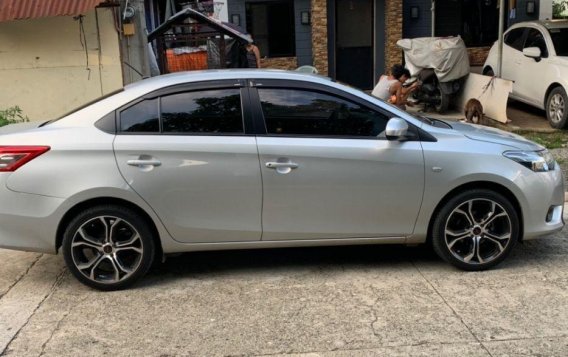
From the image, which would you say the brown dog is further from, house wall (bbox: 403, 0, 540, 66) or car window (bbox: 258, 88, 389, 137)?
car window (bbox: 258, 88, 389, 137)

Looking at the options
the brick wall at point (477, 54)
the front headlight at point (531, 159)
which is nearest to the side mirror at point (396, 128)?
the front headlight at point (531, 159)

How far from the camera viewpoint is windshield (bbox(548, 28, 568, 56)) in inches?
403

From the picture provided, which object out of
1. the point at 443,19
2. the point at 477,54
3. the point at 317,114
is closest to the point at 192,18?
the point at 317,114

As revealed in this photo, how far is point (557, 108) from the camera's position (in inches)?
393

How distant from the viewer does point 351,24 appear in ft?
48.4

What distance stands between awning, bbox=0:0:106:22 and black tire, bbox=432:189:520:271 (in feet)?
19.6

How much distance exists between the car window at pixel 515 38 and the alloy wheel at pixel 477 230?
7704 mm

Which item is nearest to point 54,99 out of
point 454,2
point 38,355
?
point 38,355

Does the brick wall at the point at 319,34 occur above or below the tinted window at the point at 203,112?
above

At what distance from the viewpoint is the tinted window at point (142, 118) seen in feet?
14.6

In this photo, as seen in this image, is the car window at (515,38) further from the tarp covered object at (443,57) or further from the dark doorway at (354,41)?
the dark doorway at (354,41)

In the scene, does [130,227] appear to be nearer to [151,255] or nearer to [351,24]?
[151,255]

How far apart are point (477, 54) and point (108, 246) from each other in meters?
13.1

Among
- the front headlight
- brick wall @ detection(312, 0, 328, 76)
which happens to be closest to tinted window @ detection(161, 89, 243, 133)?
the front headlight
